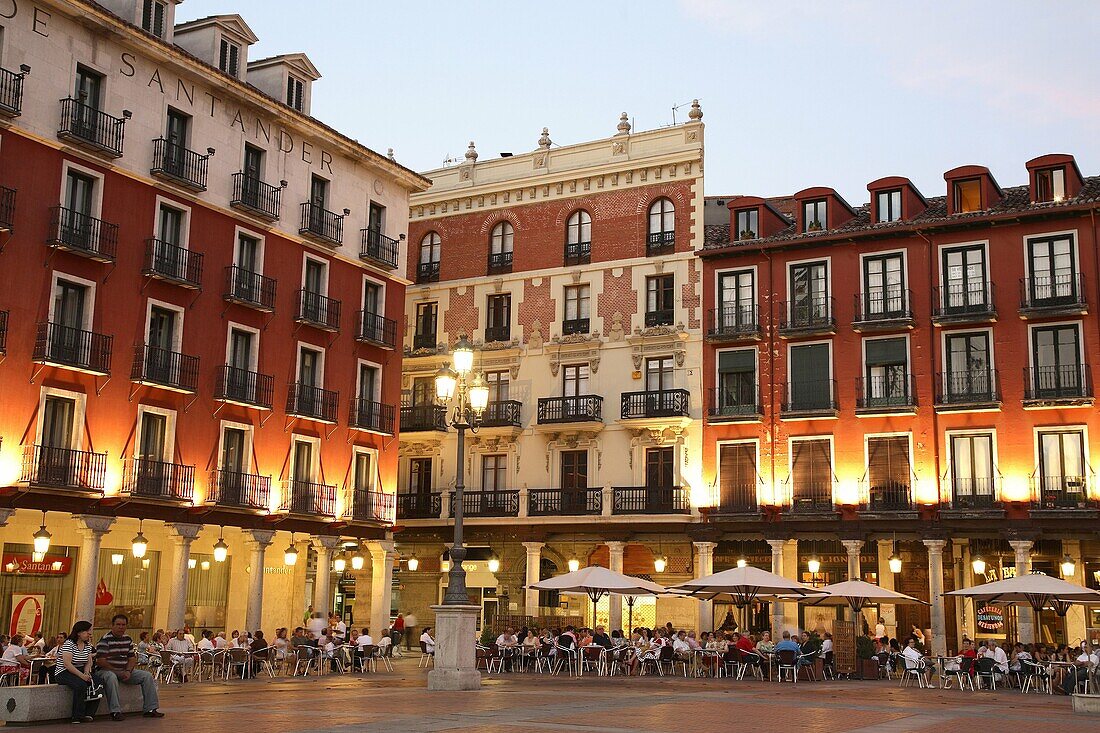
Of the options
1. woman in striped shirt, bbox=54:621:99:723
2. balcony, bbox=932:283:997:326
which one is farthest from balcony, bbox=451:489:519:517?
woman in striped shirt, bbox=54:621:99:723

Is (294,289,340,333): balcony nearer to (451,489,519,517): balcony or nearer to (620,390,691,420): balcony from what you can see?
(451,489,519,517): balcony

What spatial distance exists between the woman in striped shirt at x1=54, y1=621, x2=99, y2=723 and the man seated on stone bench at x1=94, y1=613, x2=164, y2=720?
7.8 inches

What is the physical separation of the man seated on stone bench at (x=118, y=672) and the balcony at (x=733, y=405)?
2743cm

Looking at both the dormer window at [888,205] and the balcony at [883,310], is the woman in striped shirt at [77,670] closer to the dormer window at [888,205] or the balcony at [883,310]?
the balcony at [883,310]

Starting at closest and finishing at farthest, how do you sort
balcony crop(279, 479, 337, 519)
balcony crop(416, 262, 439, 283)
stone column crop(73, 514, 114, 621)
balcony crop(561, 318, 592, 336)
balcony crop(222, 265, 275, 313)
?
stone column crop(73, 514, 114, 621)
balcony crop(222, 265, 275, 313)
balcony crop(279, 479, 337, 519)
balcony crop(561, 318, 592, 336)
balcony crop(416, 262, 439, 283)

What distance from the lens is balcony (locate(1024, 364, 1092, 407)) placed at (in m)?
36.7

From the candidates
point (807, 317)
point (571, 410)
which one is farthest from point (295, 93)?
point (807, 317)


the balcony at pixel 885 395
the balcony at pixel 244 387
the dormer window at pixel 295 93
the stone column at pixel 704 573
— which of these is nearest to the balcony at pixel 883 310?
the balcony at pixel 885 395

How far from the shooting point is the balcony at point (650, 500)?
41.8 meters

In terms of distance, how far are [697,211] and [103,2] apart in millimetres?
21159

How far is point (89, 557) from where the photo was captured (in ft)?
99.0

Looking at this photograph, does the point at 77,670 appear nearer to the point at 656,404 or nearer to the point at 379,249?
the point at 379,249

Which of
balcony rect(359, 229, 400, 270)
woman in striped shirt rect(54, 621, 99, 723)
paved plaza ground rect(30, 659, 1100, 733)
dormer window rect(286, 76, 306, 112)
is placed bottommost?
paved plaza ground rect(30, 659, 1100, 733)

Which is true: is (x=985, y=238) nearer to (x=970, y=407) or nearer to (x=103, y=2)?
(x=970, y=407)
